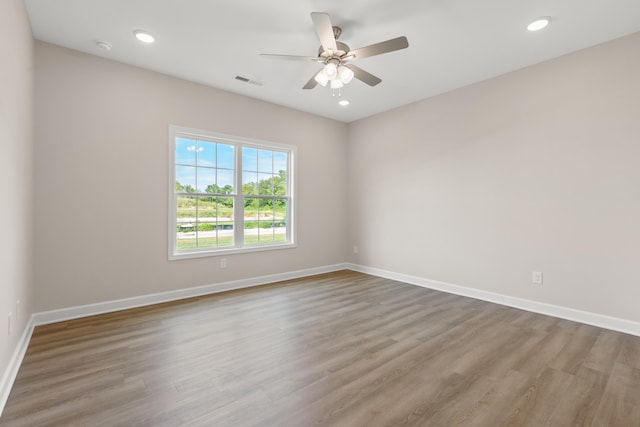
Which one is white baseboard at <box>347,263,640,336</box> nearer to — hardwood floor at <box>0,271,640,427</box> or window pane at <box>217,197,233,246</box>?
hardwood floor at <box>0,271,640,427</box>

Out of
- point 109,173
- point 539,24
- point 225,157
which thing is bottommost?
point 109,173

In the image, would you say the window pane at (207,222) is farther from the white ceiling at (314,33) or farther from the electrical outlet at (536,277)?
the electrical outlet at (536,277)

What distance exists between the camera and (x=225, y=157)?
444cm

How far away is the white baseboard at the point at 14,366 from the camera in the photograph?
1.83 metres

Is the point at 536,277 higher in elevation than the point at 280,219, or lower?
lower

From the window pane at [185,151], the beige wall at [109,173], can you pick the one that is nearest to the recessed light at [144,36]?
the beige wall at [109,173]

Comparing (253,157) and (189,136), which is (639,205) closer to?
(253,157)

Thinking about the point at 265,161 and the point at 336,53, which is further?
the point at 265,161

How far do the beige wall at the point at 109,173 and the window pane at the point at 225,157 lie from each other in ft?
0.79

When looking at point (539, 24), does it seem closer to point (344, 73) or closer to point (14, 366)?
point (344, 73)

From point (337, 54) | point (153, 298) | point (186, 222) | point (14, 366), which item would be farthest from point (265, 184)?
point (14, 366)

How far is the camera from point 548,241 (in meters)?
3.41

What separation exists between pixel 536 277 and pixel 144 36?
16.4 feet

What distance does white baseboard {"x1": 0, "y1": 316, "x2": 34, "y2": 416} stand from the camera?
6.01 feet
